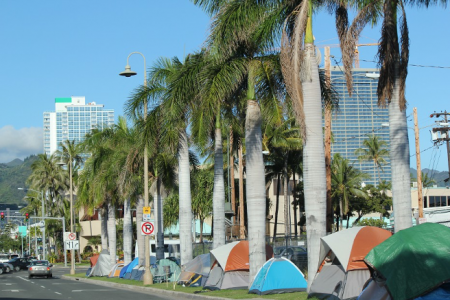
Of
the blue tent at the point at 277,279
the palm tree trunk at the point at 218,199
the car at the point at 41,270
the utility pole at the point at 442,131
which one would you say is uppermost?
the utility pole at the point at 442,131

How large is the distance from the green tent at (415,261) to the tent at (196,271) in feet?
42.5

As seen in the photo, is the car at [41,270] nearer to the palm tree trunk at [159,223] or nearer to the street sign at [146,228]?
the palm tree trunk at [159,223]

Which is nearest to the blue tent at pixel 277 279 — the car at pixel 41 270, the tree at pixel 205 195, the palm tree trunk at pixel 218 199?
the palm tree trunk at pixel 218 199

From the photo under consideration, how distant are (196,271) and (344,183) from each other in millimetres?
47497

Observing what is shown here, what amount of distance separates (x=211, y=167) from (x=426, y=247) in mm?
51638

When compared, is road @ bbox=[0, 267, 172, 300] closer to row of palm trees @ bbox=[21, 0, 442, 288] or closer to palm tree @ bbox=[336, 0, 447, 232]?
row of palm trees @ bbox=[21, 0, 442, 288]

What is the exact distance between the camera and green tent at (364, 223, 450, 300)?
13.5m

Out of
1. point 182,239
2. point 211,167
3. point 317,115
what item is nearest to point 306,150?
point 317,115

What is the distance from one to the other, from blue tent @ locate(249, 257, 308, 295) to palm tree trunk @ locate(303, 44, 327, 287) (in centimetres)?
246

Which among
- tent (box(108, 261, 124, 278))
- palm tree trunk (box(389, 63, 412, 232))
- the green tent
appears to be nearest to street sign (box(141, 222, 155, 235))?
tent (box(108, 261, 124, 278))

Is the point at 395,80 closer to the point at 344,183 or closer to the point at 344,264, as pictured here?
Result: the point at 344,264

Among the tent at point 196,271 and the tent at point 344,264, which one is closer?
the tent at point 344,264

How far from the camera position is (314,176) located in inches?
720

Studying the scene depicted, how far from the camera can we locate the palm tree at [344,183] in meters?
70.7
